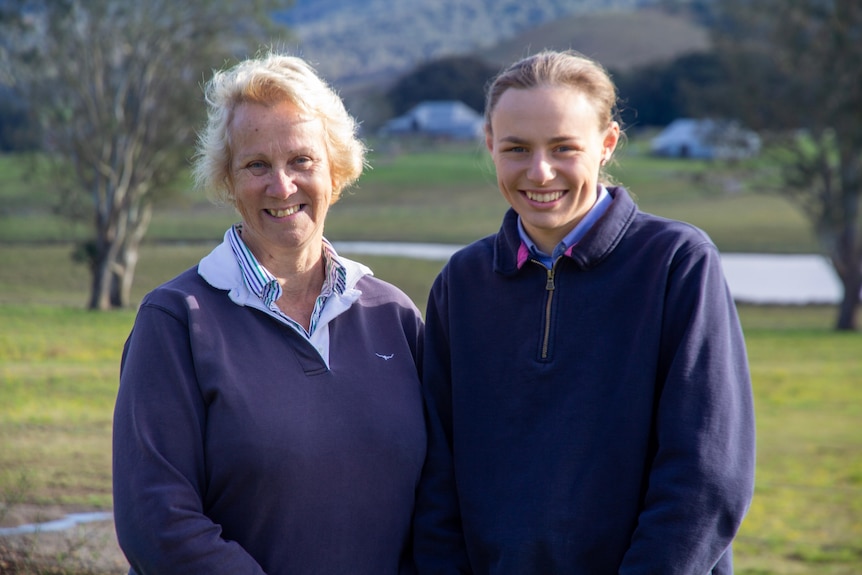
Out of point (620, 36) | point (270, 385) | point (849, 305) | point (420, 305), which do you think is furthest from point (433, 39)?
point (270, 385)

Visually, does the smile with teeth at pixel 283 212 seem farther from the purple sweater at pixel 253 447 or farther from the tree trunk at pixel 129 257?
the tree trunk at pixel 129 257

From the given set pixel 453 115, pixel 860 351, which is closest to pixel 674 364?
pixel 860 351

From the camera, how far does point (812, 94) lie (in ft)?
74.6

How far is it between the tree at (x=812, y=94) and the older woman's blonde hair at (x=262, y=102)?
21548mm

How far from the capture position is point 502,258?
2.64 m

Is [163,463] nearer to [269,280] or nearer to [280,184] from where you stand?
[269,280]

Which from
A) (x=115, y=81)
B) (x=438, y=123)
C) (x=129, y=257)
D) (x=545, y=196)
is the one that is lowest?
(x=129, y=257)

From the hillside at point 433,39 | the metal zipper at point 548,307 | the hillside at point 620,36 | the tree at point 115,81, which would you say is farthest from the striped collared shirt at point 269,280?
the hillside at point 433,39

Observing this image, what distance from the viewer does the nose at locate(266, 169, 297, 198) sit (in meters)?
2.58

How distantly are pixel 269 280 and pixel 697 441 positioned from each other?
110 centimetres

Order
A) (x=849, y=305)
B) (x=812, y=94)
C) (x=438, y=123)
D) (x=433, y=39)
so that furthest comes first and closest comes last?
1. (x=433, y=39)
2. (x=438, y=123)
3. (x=849, y=305)
4. (x=812, y=94)

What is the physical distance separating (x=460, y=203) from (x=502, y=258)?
136 ft

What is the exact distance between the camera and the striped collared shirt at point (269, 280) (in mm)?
2570

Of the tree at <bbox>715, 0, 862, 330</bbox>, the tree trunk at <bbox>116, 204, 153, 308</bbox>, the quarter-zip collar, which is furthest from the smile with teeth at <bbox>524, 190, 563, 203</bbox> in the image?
the tree trunk at <bbox>116, 204, 153, 308</bbox>
